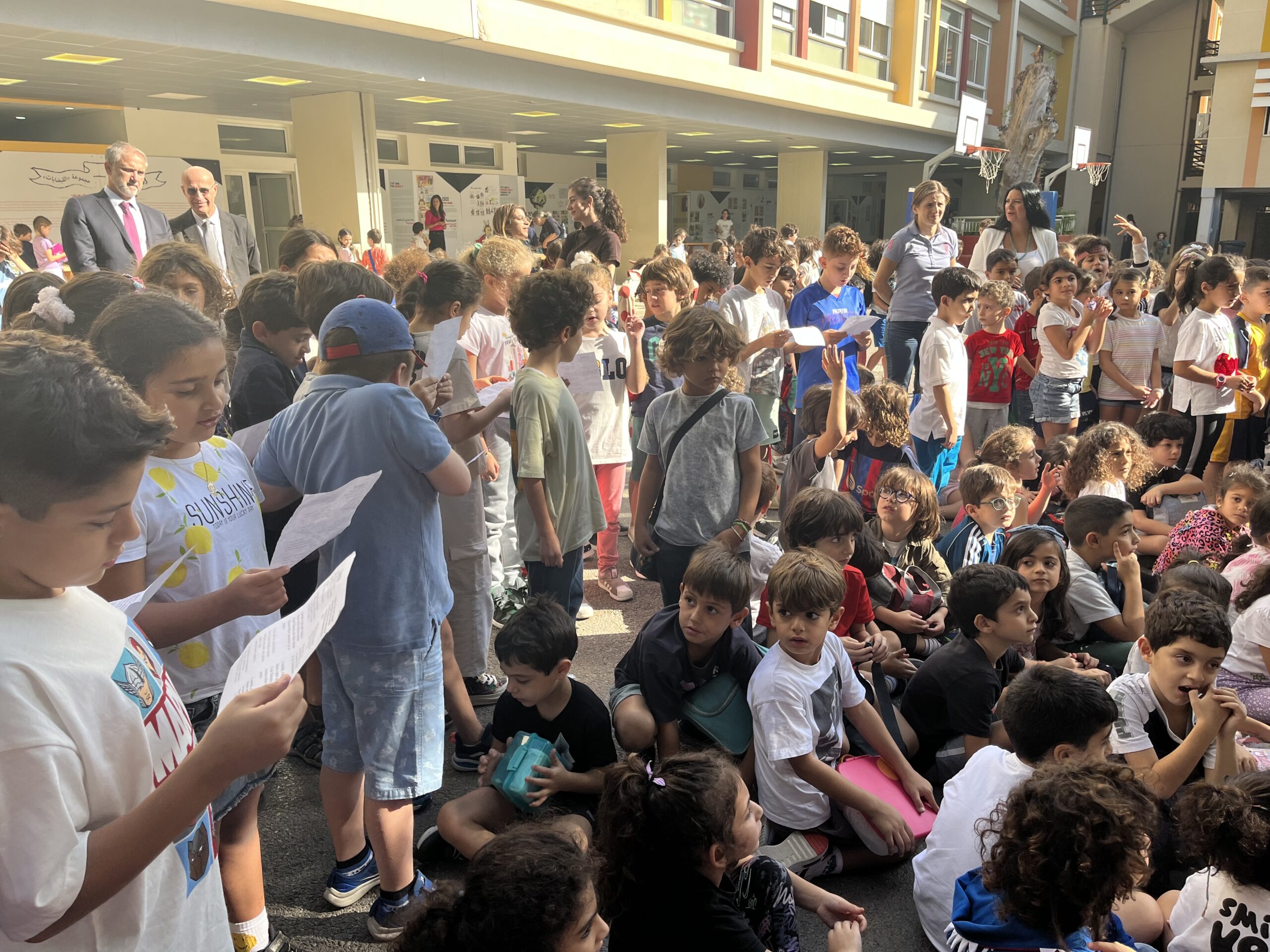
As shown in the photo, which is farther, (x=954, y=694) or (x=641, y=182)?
(x=641, y=182)

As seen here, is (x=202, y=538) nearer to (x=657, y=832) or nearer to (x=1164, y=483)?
(x=657, y=832)

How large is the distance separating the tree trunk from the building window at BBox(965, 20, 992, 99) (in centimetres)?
153

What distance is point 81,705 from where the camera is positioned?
104 cm

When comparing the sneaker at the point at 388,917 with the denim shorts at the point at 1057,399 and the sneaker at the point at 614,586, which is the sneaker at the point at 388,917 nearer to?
the sneaker at the point at 614,586

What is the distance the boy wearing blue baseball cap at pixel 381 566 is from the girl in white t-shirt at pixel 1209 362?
5.17m

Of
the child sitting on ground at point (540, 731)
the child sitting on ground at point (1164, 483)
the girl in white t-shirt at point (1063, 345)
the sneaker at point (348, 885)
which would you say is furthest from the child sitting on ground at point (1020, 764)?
the girl in white t-shirt at point (1063, 345)

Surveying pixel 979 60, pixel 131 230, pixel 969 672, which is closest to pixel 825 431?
pixel 969 672

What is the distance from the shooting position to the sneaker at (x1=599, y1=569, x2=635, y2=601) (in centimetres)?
466

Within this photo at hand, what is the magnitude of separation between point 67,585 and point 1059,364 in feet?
19.9

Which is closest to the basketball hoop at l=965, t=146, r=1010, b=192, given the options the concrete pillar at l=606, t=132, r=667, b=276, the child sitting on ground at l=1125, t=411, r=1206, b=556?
the concrete pillar at l=606, t=132, r=667, b=276

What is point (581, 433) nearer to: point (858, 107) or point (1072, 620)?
point (1072, 620)

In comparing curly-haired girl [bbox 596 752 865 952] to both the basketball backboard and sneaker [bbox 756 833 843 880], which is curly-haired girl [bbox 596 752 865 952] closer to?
sneaker [bbox 756 833 843 880]

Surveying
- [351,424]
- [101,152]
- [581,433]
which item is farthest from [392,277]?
[101,152]

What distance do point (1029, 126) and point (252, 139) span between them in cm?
2007
